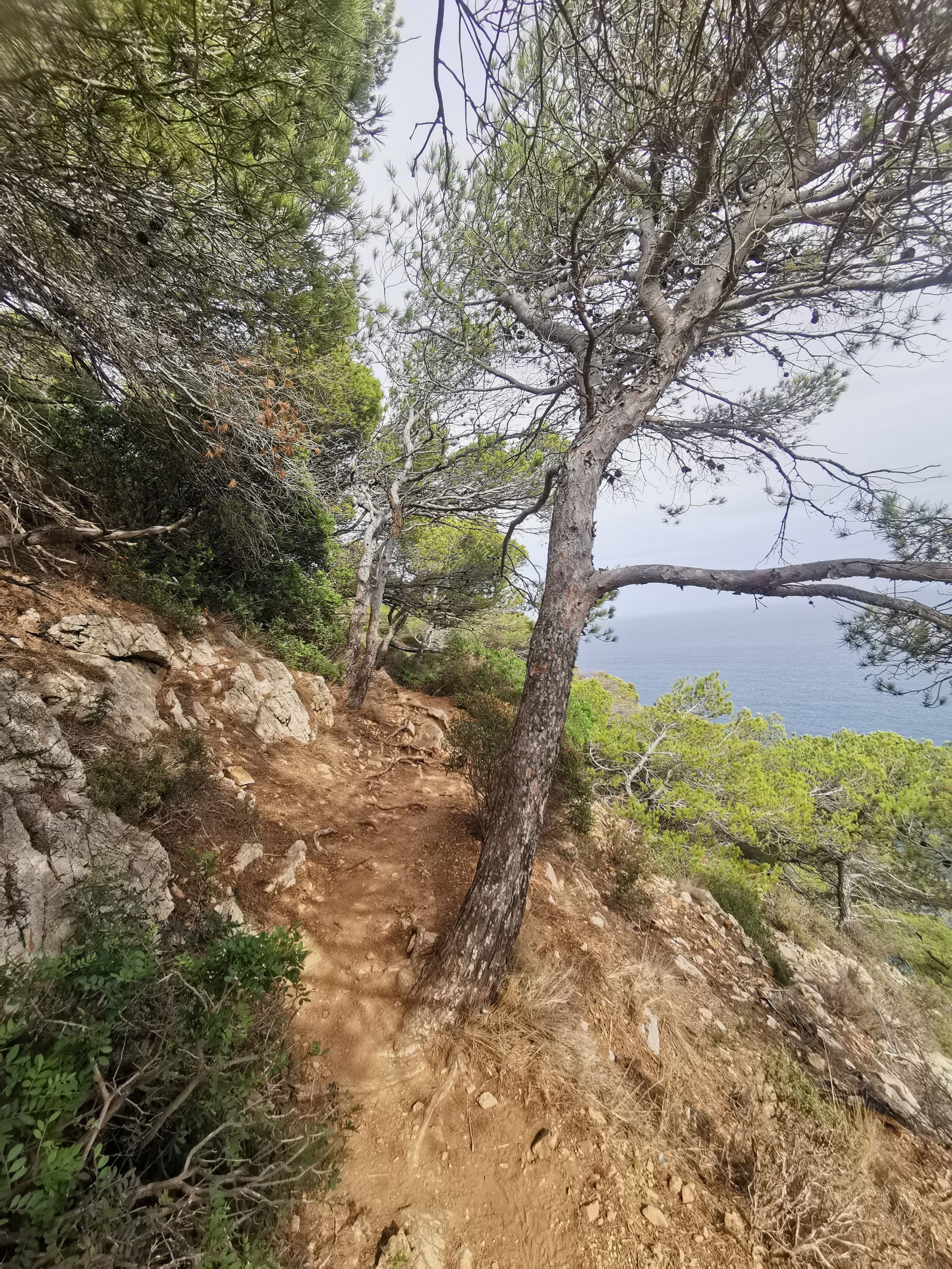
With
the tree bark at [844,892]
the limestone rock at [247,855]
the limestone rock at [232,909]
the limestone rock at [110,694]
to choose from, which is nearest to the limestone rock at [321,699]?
the limestone rock at [110,694]

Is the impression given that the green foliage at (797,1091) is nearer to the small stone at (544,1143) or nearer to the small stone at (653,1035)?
the small stone at (653,1035)

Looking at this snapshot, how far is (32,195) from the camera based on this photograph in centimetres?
Result: 237

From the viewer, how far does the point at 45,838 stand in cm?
237

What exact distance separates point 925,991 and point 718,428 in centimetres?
1018

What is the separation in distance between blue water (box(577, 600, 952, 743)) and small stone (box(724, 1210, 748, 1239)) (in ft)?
9.68

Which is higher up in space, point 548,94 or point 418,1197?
point 548,94

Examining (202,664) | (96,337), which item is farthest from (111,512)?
(96,337)

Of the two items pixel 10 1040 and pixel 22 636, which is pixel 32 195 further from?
pixel 10 1040

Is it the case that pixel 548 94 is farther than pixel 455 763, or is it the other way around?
pixel 455 763

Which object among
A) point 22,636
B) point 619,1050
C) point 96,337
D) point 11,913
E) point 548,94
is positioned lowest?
point 619,1050

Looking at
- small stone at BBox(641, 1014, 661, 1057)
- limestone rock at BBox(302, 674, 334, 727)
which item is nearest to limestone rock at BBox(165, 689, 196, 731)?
limestone rock at BBox(302, 674, 334, 727)

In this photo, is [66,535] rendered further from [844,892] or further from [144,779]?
[844,892]

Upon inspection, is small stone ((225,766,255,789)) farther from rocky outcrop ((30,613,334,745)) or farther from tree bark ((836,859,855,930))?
tree bark ((836,859,855,930))

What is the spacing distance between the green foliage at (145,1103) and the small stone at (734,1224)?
1.96 metres
